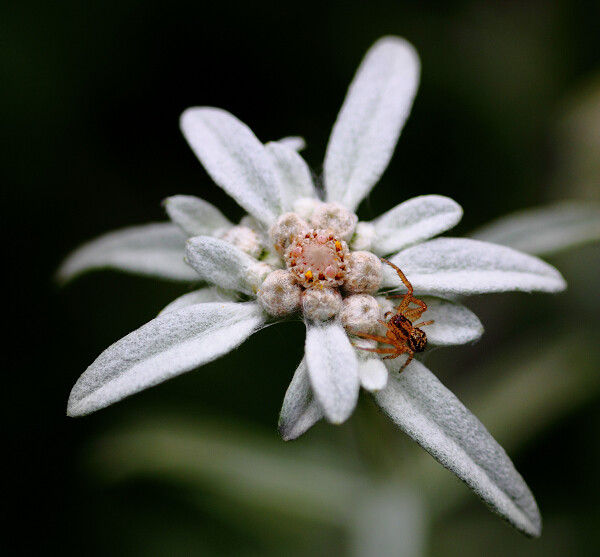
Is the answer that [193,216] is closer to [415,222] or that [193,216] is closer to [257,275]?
[257,275]

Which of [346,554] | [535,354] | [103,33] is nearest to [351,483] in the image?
[346,554]

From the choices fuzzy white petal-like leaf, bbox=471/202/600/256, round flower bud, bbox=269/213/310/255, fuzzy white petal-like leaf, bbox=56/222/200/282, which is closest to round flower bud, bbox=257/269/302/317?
round flower bud, bbox=269/213/310/255

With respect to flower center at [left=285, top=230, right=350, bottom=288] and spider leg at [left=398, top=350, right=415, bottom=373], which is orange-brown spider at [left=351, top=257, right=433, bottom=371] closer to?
spider leg at [left=398, top=350, right=415, bottom=373]

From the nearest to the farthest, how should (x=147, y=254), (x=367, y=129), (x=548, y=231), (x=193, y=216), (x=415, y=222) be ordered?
(x=415, y=222) → (x=193, y=216) → (x=367, y=129) → (x=147, y=254) → (x=548, y=231)

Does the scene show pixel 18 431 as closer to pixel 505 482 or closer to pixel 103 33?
pixel 103 33

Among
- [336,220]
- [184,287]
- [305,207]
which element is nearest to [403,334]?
[336,220]

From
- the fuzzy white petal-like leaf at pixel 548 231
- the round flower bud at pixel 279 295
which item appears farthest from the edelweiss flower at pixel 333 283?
the fuzzy white petal-like leaf at pixel 548 231
